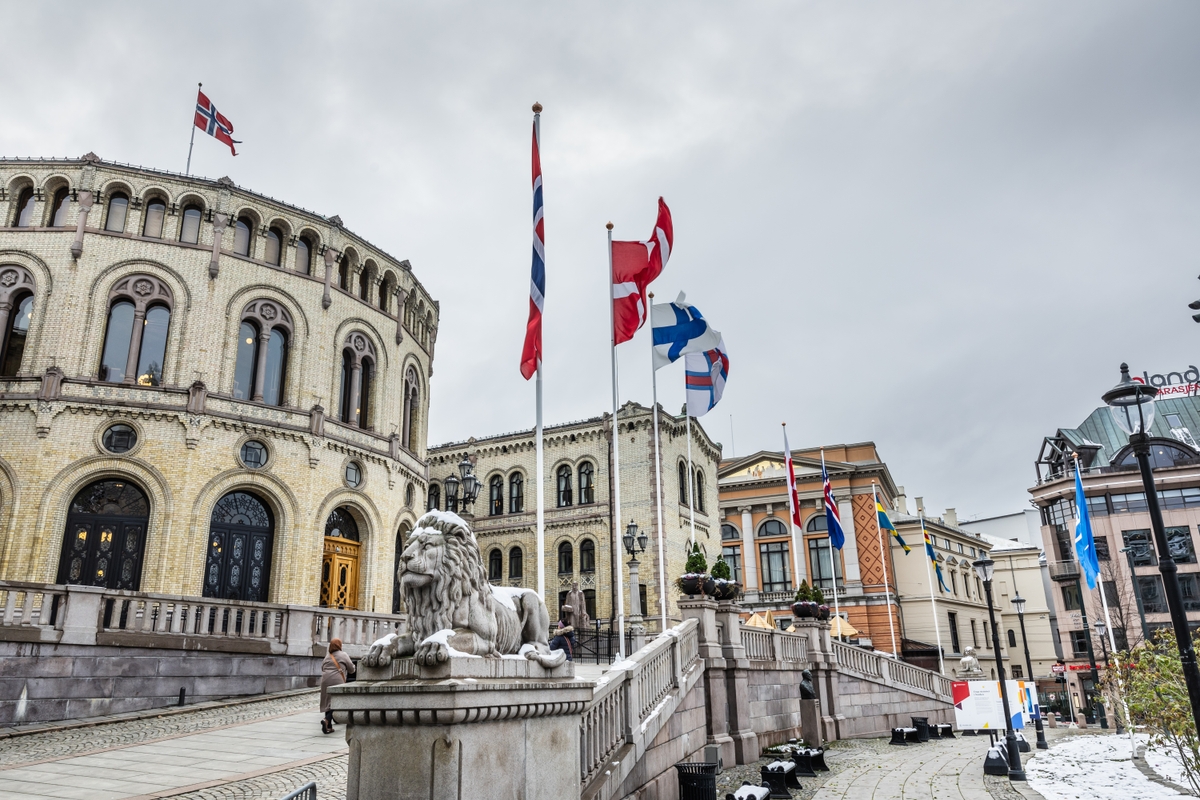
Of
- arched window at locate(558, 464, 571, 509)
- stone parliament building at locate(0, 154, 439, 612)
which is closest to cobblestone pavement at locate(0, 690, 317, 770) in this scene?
stone parliament building at locate(0, 154, 439, 612)

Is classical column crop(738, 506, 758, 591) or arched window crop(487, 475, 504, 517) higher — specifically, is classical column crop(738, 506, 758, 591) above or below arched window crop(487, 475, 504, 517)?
below

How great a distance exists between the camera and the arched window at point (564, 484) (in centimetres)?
4400

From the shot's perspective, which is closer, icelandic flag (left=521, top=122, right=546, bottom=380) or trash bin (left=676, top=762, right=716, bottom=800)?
trash bin (left=676, top=762, right=716, bottom=800)

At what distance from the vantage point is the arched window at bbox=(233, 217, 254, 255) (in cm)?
2691

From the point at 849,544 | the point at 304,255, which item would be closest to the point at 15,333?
the point at 304,255

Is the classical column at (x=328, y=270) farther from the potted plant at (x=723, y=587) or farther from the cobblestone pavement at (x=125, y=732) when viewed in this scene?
the potted plant at (x=723, y=587)

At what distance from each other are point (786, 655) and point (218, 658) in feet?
43.5

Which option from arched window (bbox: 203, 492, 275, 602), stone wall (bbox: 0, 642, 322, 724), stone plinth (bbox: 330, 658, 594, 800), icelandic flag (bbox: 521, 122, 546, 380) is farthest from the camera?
arched window (bbox: 203, 492, 275, 602)

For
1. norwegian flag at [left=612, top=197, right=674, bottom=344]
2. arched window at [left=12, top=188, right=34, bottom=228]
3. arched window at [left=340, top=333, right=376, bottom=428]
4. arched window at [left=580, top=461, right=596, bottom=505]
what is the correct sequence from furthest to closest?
arched window at [left=580, top=461, right=596, bottom=505] < arched window at [left=340, top=333, right=376, bottom=428] < arched window at [left=12, top=188, right=34, bottom=228] < norwegian flag at [left=612, top=197, right=674, bottom=344]

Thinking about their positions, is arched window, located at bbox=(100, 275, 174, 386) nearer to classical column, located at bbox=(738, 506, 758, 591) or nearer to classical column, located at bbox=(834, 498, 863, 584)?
classical column, located at bbox=(738, 506, 758, 591)

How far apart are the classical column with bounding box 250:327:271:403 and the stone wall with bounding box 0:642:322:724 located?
9699mm

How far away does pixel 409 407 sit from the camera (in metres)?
32.7

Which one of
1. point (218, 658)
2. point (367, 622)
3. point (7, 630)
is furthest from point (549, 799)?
point (367, 622)

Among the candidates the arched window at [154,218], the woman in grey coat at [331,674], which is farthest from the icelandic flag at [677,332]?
the arched window at [154,218]
